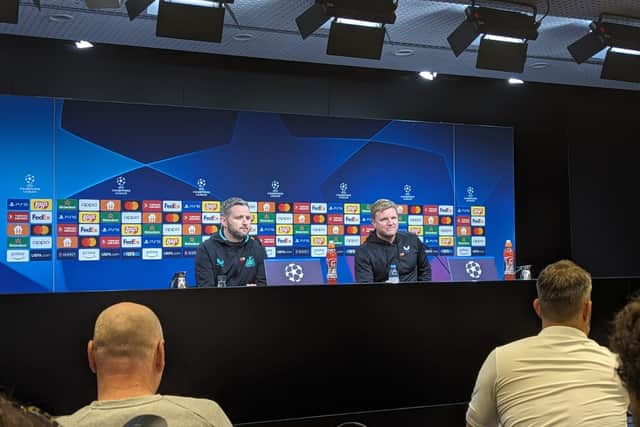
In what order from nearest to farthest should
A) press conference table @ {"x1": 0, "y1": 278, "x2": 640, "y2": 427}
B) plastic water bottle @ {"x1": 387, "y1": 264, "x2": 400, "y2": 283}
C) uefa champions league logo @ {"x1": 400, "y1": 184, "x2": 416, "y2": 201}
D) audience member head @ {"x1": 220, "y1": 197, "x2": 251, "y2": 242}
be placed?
press conference table @ {"x1": 0, "y1": 278, "x2": 640, "y2": 427}
plastic water bottle @ {"x1": 387, "y1": 264, "x2": 400, "y2": 283}
audience member head @ {"x1": 220, "y1": 197, "x2": 251, "y2": 242}
uefa champions league logo @ {"x1": 400, "y1": 184, "x2": 416, "y2": 201}

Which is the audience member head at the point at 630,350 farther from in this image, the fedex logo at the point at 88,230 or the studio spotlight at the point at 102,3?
the fedex logo at the point at 88,230

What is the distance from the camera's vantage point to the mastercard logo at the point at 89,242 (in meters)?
4.79

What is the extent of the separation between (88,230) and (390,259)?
2136 mm

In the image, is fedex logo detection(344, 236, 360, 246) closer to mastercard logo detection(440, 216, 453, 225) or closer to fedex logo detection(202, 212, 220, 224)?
mastercard logo detection(440, 216, 453, 225)

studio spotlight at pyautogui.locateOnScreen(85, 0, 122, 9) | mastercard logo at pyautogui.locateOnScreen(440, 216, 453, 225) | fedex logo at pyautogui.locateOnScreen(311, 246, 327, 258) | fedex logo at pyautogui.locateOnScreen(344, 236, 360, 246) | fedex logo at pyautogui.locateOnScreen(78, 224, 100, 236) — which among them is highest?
studio spotlight at pyautogui.locateOnScreen(85, 0, 122, 9)

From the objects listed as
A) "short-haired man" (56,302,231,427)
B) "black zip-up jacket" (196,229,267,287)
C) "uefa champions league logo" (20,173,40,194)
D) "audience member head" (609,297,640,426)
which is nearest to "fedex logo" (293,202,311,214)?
"black zip-up jacket" (196,229,267,287)

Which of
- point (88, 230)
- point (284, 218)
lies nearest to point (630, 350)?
point (88, 230)

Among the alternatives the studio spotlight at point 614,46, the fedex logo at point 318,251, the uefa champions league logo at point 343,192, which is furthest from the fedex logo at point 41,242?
the studio spotlight at point 614,46

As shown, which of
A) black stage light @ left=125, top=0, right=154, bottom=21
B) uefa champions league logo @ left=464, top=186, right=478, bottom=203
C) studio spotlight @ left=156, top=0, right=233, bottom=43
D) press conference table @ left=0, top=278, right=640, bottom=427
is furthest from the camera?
uefa champions league logo @ left=464, top=186, right=478, bottom=203

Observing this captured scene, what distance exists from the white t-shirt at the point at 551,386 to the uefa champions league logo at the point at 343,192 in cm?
378

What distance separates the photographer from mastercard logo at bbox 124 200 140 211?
497cm

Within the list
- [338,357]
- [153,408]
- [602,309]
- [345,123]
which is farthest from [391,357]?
[345,123]

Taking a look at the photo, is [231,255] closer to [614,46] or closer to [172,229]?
[172,229]

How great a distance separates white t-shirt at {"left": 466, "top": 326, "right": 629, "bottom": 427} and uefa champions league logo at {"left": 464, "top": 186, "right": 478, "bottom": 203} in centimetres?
415
